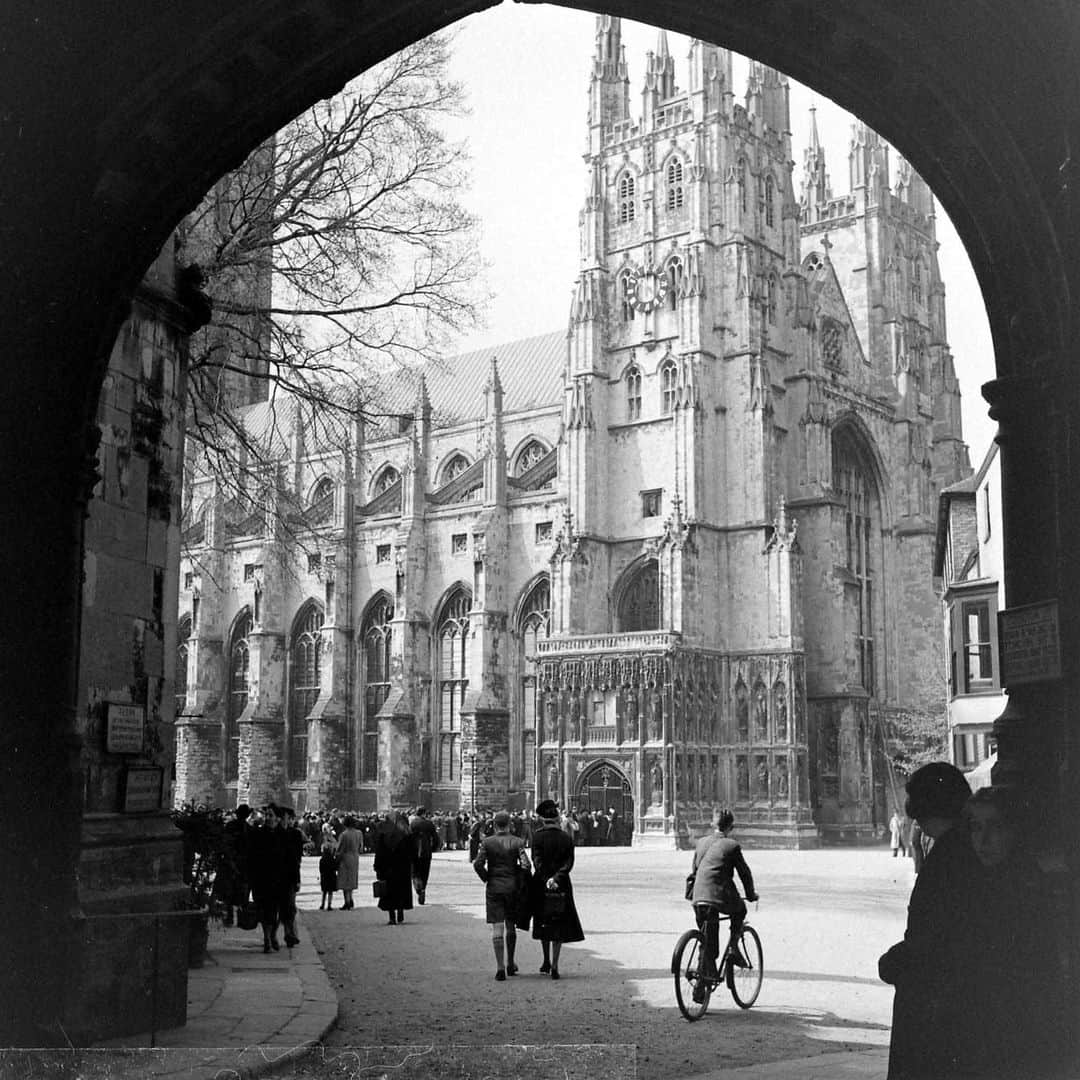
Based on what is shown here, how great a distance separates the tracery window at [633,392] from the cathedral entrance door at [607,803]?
13268 millimetres

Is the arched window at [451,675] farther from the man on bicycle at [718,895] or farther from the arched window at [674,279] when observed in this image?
the man on bicycle at [718,895]

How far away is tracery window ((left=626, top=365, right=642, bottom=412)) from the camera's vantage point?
2066 inches

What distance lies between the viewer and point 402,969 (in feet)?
46.7

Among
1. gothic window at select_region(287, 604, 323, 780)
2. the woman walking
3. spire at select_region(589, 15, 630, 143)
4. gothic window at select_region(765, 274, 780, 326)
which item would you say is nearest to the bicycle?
the woman walking

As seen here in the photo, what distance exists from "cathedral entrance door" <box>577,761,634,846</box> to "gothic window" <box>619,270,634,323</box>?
56.1 feet

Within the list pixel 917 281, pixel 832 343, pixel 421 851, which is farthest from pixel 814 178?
pixel 421 851

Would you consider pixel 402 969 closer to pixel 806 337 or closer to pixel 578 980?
pixel 578 980

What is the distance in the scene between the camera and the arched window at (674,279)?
5188 centimetres

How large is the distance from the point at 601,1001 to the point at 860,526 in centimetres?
4743

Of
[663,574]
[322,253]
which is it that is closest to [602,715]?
[663,574]

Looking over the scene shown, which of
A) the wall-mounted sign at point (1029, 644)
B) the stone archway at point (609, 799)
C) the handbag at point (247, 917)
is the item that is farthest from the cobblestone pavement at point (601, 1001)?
the stone archway at point (609, 799)

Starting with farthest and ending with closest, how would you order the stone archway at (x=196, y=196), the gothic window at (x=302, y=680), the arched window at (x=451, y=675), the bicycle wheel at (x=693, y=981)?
1. the gothic window at (x=302, y=680)
2. the arched window at (x=451, y=675)
3. the bicycle wheel at (x=693, y=981)
4. the stone archway at (x=196, y=196)

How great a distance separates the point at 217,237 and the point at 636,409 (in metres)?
36.1

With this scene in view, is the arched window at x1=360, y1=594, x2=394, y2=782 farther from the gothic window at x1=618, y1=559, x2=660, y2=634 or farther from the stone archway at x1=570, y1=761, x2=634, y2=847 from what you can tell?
the stone archway at x1=570, y1=761, x2=634, y2=847
